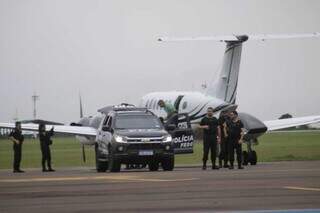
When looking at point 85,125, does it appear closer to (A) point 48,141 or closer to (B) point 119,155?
(A) point 48,141

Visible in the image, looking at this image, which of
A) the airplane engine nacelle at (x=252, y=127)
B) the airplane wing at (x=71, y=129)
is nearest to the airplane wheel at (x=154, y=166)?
the airplane engine nacelle at (x=252, y=127)

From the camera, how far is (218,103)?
1863 inches

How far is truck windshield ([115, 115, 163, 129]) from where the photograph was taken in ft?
112

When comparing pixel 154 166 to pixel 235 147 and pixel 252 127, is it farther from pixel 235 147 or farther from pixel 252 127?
pixel 252 127

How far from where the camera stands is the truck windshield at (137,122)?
112ft

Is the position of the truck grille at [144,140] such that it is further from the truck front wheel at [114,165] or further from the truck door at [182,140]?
the truck door at [182,140]

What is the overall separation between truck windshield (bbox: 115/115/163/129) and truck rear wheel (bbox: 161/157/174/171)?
1.30 meters

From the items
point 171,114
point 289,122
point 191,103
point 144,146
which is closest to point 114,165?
point 144,146

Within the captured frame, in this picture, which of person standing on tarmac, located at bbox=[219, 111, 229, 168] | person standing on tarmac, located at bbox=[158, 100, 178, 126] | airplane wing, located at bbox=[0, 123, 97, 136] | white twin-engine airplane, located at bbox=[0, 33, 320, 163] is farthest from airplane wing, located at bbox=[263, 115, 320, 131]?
person standing on tarmac, located at bbox=[219, 111, 229, 168]

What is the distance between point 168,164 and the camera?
33438 millimetres

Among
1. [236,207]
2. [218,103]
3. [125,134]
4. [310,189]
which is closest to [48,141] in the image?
[125,134]

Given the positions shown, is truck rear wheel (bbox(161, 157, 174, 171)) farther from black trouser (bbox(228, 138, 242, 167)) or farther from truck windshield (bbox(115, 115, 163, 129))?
black trouser (bbox(228, 138, 242, 167))

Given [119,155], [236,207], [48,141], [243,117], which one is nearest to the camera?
[236,207]

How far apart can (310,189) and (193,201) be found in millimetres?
3015
